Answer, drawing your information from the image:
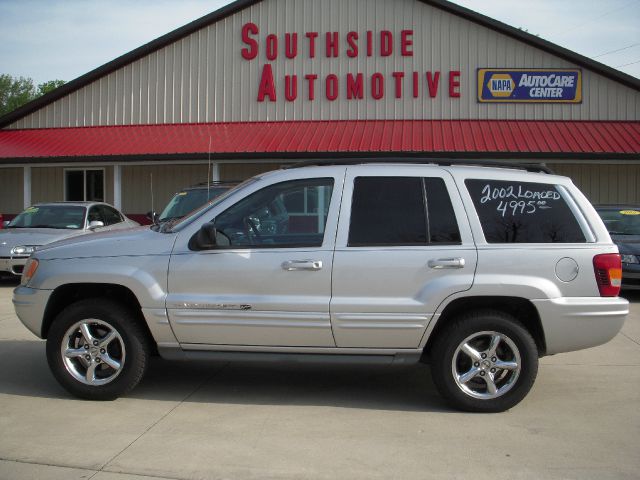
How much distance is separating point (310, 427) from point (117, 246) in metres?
2.00

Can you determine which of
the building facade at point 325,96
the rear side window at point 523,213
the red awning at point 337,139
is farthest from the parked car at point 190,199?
the building facade at point 325,96

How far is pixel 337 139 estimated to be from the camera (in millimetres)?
18594

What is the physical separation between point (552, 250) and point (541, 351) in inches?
31.7

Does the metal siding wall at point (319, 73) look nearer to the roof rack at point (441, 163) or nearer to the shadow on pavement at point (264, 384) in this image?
the shadow on pavement at point (264, 384)

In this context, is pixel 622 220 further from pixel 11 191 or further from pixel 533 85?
pixel 11 191

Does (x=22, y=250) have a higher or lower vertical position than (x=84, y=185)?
lower

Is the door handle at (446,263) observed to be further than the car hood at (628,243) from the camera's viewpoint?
No

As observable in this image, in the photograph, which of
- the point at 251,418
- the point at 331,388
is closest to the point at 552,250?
the point at 331,388

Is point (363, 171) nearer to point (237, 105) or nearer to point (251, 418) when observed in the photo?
point (251, 418)

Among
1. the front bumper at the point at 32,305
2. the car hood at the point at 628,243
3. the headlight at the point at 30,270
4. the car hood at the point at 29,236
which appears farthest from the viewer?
the car hood at the point at 29,236

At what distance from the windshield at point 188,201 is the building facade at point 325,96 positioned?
23.8 ft

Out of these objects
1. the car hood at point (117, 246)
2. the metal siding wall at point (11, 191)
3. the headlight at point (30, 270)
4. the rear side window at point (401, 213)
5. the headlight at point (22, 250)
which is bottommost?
the headlight at point (22, 250)

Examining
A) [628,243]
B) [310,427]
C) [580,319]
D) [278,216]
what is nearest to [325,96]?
[628,243]

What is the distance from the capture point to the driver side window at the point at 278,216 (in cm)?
508
